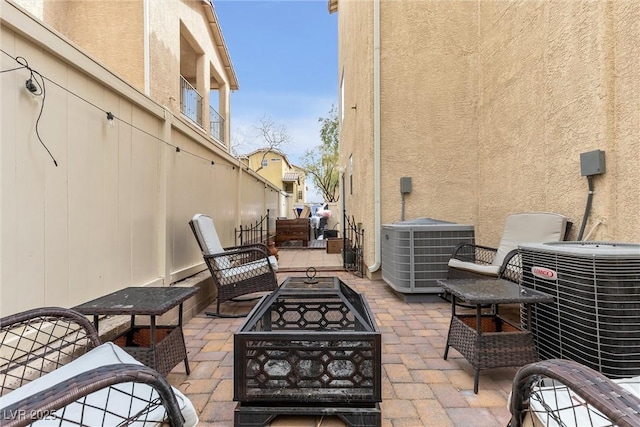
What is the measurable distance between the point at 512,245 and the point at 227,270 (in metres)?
3.43

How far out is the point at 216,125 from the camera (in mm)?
11117

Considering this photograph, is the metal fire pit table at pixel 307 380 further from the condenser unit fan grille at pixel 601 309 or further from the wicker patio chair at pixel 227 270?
the wicker patio chair at pixel 227 270

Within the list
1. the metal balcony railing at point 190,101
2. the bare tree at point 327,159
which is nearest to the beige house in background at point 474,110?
the metal balcony railing at point 190,101

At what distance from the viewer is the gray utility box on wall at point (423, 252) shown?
3.98 metres

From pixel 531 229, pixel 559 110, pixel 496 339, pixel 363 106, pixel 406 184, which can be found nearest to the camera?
pixel 496 339

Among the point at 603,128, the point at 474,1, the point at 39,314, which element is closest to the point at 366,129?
the point at 474,1

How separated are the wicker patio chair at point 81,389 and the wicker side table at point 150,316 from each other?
19 centimetres

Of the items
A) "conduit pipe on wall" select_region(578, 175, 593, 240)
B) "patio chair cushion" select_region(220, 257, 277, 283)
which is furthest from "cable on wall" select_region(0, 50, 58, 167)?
"conduit pipe on wall" select_region(578, 175, 593, 240)

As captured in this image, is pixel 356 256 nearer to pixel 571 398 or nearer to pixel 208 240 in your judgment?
pixel 208 240

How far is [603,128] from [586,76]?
1.87 ft

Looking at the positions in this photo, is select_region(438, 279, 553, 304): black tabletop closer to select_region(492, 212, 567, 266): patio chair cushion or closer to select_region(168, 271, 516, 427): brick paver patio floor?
select_region(168, 271, 516, 427): brick paver patio floor

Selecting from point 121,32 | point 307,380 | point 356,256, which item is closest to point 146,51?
point 121,32

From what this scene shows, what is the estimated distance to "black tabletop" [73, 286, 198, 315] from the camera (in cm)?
172

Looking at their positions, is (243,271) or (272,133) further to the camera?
(272,133)
